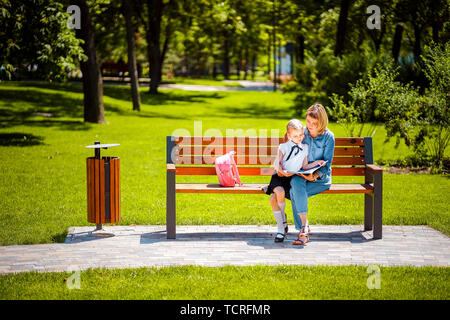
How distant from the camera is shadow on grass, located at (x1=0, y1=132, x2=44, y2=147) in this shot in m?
15.7

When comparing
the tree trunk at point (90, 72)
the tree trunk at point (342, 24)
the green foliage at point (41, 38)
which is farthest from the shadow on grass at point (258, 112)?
the green foliage at point (41, 38)

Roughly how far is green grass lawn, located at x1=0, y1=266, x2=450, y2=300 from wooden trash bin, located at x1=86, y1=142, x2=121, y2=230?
1.38m

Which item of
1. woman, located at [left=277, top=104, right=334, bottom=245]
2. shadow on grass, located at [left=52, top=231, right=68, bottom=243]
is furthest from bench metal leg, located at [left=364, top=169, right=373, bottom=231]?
shadow on grass, located at [left=52, top=231, right=68, bottom=243]

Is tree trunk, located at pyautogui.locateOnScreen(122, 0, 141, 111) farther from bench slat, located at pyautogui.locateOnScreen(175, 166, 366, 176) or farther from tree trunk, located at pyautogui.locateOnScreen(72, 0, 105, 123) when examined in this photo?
bench slat, located at pyautogui.locateOnScreen(175, 166, 366, 176)

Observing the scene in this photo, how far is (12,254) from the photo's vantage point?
6.16m

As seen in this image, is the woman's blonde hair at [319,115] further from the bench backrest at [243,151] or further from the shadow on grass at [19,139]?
the shadow on grass at [19,139]

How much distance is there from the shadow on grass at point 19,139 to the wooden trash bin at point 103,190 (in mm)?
9392

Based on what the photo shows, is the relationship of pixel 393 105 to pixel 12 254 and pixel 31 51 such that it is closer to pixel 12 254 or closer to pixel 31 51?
pixel 12 254

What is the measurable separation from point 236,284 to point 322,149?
7.11 feet

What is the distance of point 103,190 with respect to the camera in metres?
6.81

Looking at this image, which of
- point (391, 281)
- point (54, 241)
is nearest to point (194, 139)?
point (54, 241)

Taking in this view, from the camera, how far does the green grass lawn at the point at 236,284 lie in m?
4.93

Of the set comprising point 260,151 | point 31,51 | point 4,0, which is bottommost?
point 260,151
